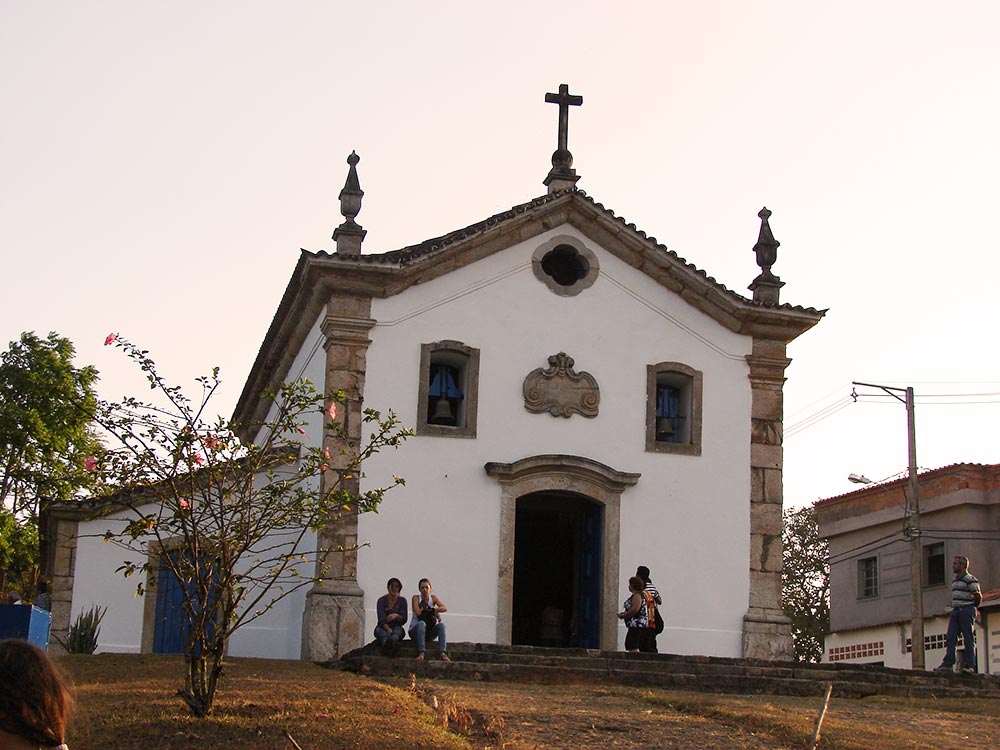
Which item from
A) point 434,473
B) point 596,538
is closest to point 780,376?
point 596,538

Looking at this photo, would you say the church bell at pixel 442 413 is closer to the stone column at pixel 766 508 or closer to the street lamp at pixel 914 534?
the stone column at pixel 766 508

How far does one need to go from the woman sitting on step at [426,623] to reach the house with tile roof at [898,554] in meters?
17.8

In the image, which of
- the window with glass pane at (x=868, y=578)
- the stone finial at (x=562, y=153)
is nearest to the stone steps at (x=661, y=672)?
the stone finial at (x=562, y=153)

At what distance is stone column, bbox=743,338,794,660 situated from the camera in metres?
20.2

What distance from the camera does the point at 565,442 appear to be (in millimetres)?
20109

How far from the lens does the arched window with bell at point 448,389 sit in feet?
64.5

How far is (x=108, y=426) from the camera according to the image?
1248 centimetres

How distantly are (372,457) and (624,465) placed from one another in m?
3.48

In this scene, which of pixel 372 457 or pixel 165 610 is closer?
pixel 372 457

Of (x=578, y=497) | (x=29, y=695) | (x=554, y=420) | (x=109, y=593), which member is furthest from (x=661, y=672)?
(x=29, y=695)

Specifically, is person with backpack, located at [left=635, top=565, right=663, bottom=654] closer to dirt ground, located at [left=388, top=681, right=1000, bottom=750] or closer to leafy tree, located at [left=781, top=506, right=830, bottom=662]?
dirt ground, located at [left=388, top=681, right=1000, bottom=750]

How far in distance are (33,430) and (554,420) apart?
17.9 metres

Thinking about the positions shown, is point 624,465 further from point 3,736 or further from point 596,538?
point 3,736

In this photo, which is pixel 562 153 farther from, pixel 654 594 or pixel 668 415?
pixel 654 594
